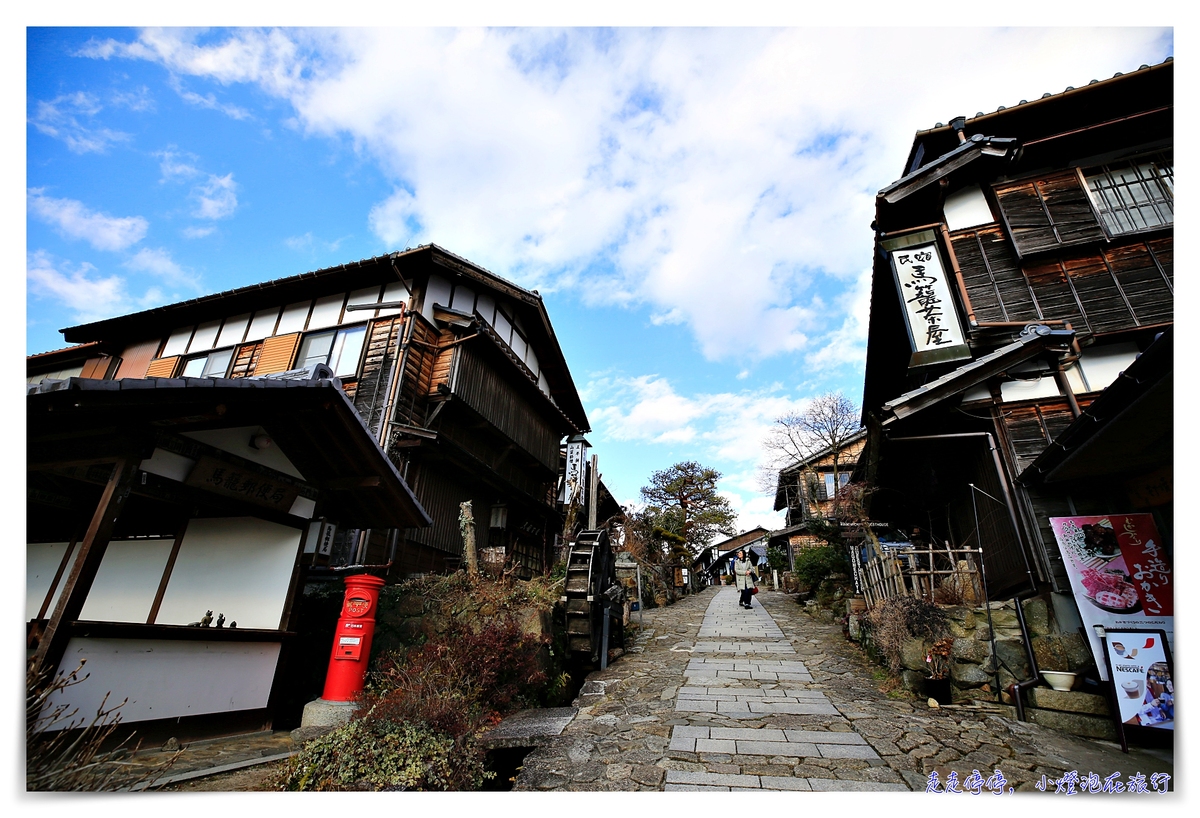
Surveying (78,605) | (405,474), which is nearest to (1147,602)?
(78,605)

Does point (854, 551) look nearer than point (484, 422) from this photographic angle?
Result: Yes

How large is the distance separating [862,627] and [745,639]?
2945 millimetres

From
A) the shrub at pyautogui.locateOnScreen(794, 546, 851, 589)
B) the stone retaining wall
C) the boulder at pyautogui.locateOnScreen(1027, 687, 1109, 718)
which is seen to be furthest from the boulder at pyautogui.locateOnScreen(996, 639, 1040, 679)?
the shrub at pyautogui.locateOnScreen(794, 546, 851, 589)

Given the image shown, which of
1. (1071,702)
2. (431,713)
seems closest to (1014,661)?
(1071,702)

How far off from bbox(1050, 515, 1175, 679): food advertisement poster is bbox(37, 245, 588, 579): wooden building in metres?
12.1

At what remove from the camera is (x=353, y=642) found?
22.6ft

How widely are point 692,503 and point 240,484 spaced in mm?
34742

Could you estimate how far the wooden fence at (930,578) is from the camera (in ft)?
29.3

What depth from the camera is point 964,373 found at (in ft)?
30.0

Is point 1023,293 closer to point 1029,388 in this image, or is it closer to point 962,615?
→ point 1029,388

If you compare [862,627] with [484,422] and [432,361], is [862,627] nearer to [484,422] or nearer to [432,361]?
[484,422]

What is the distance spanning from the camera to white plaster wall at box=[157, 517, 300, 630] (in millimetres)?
7535

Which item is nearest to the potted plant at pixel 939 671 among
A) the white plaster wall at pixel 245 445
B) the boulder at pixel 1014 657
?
the boulder at pixel 1014 657

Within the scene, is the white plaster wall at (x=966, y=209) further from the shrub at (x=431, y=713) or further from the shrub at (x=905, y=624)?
the shrub at (x=431, y=713)
